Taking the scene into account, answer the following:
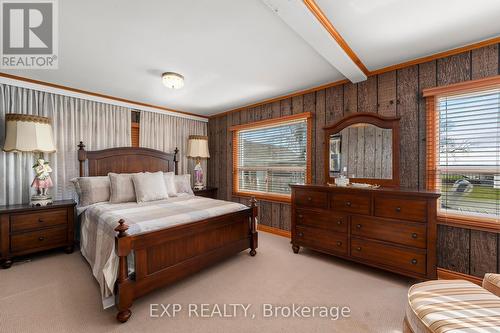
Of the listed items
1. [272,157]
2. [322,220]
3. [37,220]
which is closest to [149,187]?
[37,220]

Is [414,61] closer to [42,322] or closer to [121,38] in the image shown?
[121,38]

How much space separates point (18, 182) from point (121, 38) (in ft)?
8.62

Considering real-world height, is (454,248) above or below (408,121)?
below

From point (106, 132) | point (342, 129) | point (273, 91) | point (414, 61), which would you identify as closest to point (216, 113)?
point (273, 91)

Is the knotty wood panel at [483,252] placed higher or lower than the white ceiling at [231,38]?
lower

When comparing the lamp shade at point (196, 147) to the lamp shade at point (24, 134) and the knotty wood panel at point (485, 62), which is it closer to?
the lamp shade at point (24, 134)

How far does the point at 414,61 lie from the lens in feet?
8.21

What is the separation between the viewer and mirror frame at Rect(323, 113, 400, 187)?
2656 mm

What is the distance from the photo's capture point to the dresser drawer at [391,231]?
213 cm

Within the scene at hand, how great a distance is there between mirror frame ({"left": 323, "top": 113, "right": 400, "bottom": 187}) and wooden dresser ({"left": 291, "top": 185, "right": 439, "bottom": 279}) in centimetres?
38

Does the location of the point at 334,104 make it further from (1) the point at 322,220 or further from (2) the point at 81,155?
(2) the point at 81,155

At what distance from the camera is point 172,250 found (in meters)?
2.12

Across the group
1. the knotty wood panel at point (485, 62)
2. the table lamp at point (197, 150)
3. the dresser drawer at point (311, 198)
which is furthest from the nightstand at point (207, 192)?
the knotty wood panel at point (485, 62)

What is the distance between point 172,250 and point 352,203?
2069mm
